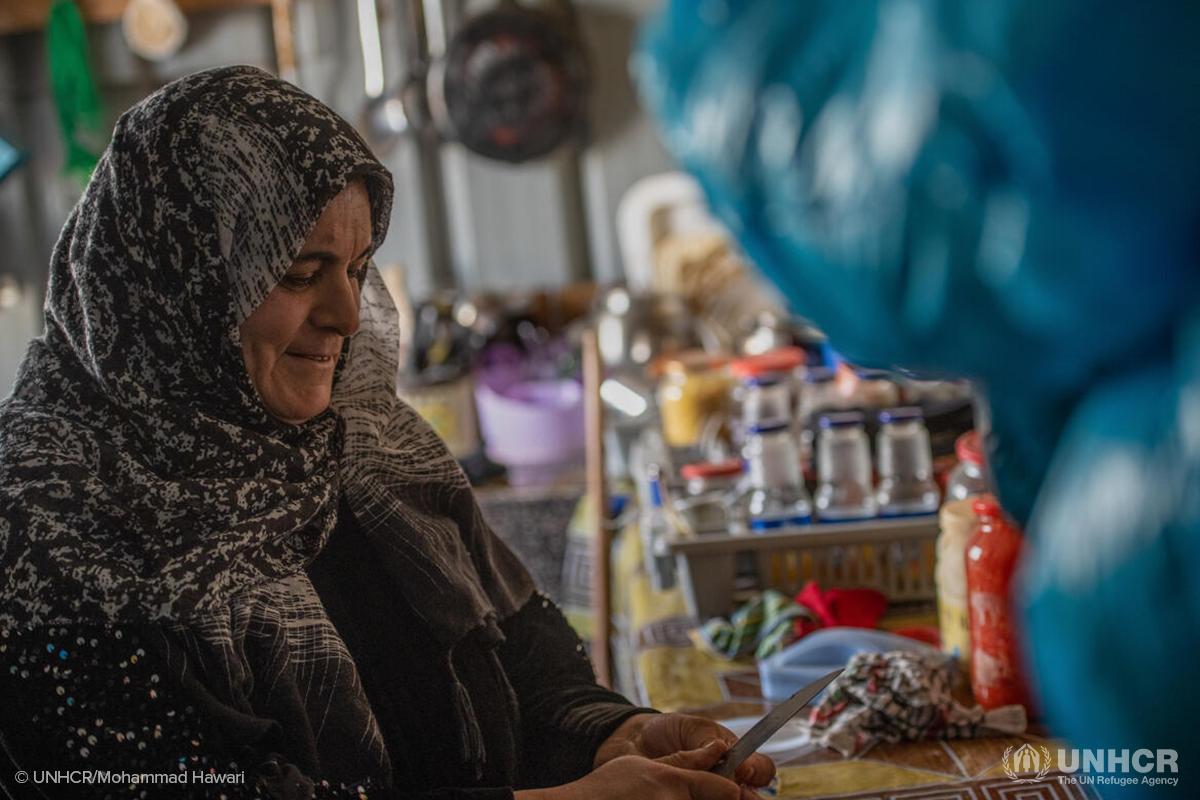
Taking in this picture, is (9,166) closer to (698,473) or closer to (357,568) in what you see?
(698,473)

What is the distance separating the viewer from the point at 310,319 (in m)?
1.18

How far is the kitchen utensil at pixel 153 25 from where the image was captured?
15.1 feet

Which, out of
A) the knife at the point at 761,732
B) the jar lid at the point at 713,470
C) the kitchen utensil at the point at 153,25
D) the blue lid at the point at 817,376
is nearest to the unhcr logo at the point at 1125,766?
the knife at the point at 761,732

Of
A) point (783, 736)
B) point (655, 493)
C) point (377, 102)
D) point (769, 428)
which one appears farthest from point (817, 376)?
point (377, 102)

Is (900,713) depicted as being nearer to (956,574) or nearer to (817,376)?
(956,574)

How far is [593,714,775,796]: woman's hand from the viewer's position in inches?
46.2

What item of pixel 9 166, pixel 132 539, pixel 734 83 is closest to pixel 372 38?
pixel 9 166

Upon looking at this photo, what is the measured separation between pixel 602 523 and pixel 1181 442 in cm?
183

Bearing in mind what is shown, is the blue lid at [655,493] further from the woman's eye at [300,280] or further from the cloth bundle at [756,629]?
the woman's eye at [300,280]

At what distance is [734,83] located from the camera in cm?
41

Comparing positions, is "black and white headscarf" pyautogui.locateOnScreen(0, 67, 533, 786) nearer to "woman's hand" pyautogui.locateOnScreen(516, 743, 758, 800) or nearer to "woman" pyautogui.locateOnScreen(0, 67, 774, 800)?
"woman" pyautogui.locateOnScreen(0, 67, 774, 800)

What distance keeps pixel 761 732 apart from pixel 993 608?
1.10 ft

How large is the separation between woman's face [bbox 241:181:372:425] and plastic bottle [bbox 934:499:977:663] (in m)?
0.69

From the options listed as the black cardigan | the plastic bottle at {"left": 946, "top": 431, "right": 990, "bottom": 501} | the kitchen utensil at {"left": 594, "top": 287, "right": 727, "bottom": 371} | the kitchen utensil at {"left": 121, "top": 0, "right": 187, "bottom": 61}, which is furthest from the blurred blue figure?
the kitchen utensil at {"left": 121, "top": 0, "right": 187, "bottom": 61}
